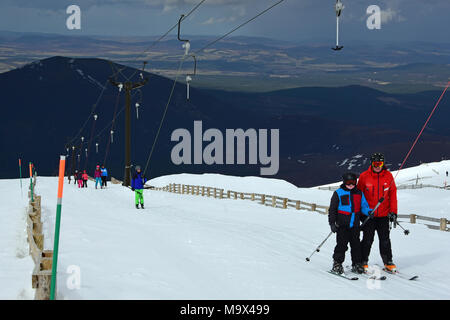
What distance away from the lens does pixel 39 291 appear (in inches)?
279

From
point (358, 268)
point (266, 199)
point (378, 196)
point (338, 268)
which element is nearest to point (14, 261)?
point (338, 268)

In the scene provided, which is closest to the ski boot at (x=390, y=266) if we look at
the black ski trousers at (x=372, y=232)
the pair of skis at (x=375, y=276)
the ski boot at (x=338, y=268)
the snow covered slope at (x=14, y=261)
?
the pair of skis at (x=375, y=276)

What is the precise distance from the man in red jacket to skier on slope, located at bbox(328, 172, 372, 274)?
226 mm

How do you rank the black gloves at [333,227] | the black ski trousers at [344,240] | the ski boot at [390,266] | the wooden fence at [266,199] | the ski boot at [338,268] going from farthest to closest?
the wooden fence at [266,199] < the ski boot at [390,266] < the ski boot at [338,268] < the black ski trousers at [344,240] < the black gloves at [333,227]

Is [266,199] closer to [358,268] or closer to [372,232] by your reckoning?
[372,232]

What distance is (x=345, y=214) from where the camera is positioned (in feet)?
31.7

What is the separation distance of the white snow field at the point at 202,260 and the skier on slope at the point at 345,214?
1.77 feet

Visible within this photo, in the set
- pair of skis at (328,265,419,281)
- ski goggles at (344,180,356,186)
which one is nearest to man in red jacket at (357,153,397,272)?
pair of skis at (328,265,419,281)

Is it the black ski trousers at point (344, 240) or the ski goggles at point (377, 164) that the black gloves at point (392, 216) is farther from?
the ski goggles at point (377, 164)

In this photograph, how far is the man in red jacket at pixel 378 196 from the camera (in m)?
10.0

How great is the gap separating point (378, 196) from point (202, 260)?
3179 mm

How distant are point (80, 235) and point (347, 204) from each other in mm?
5873
